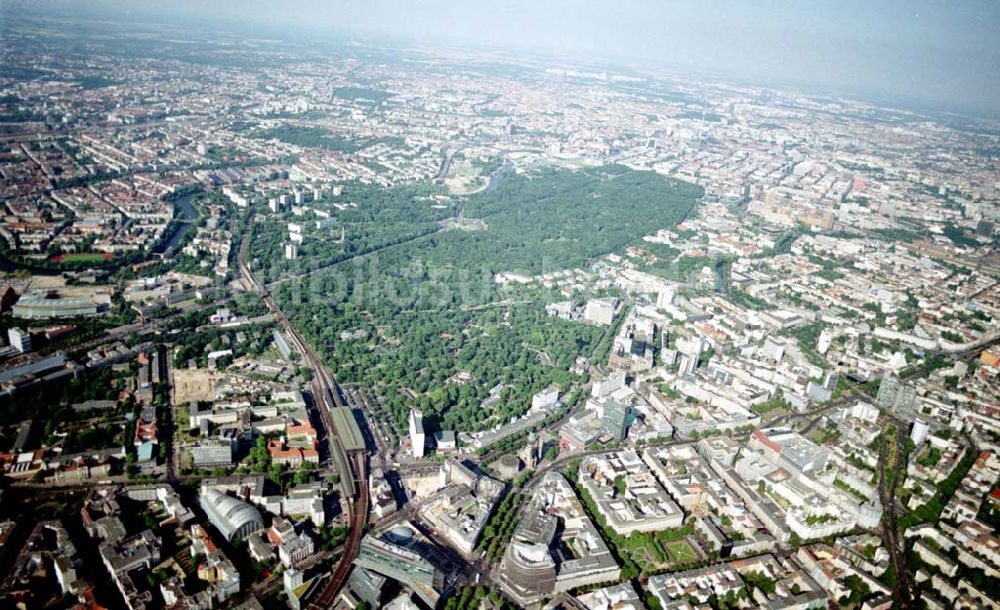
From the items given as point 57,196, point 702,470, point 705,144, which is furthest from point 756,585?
point 705,144

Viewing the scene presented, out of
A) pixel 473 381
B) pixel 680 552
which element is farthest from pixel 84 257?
pixel 680 552

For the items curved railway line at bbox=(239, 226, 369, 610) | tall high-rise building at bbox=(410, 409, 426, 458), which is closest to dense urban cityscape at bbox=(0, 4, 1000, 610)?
curved railway line at bbox=(239, 226, 369, 610)

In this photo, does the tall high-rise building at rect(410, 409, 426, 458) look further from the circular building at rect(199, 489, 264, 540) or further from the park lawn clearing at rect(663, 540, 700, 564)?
the park lawn clearing at rect(663, 540, 700, 564)

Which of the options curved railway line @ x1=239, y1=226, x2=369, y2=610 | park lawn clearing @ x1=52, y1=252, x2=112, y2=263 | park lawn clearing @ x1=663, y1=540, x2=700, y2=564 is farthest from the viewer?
park lawn clearing @ x1=52, y1=252, x2=112, y2=263

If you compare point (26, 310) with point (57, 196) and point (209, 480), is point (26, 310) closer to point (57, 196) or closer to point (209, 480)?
point (209, 480)

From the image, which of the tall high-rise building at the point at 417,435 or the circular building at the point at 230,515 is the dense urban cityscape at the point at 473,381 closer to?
the circular building at the point at 230,515

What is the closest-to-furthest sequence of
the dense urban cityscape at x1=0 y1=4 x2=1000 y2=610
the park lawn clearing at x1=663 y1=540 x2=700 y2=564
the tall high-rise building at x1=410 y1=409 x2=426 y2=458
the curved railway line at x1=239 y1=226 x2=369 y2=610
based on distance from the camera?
the curved railway line at x1=239 y1=226 x2=369 y2=610
the dense urban cityscape at x1=0 y1=4 x2=1000 y2=610
the park lawn clearing at x1=663 y1=540 x2=700 y2=564
the tall high-rise building at x1=410 y1=409 x2=426 y2=458
